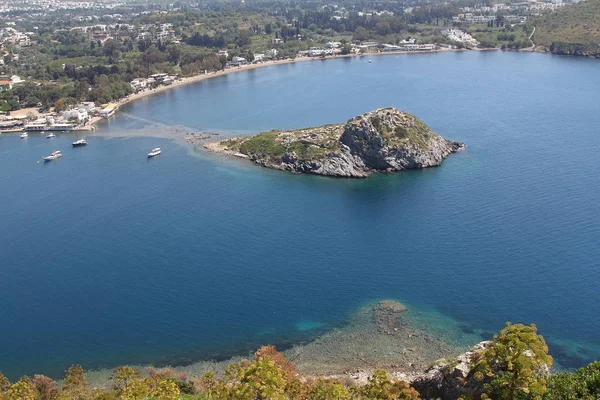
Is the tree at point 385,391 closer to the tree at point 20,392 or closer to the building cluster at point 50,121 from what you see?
the tree at point 20,392

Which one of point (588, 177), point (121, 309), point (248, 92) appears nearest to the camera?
point (121, 309)

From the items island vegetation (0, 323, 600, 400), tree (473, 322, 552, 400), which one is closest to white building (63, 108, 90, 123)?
island vegetation (0, 323, 600, 400)

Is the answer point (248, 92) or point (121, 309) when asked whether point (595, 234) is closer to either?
point (121, 309)

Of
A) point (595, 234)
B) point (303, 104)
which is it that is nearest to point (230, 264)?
point (595, 234)

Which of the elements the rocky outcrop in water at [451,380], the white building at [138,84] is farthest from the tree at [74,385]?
the white building at [138,84]

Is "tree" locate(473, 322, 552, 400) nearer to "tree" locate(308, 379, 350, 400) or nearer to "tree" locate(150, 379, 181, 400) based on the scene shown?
"tree" locate(308, 379, 350, 400)

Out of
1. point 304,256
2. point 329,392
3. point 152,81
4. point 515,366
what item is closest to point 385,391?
point 329,392
